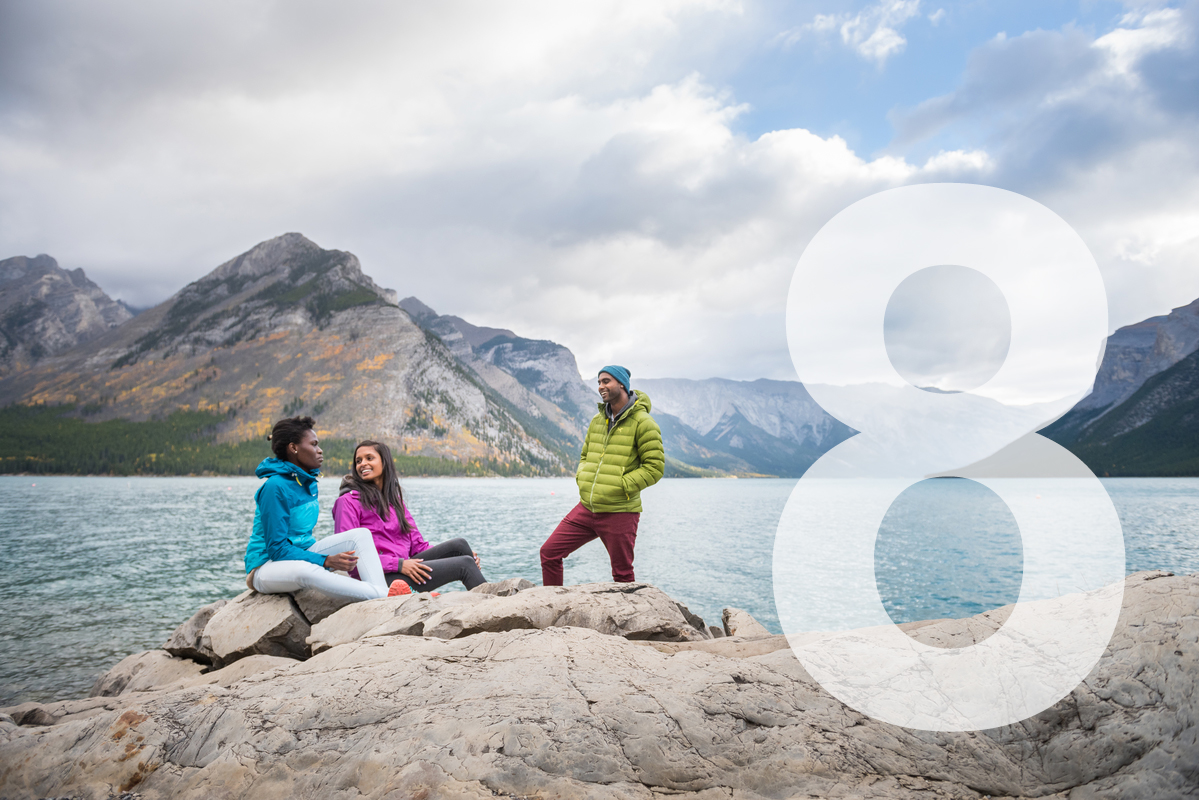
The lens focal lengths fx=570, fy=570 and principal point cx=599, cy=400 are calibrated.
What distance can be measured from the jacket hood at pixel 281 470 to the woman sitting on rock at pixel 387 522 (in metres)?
0.70

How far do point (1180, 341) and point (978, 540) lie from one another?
242 m

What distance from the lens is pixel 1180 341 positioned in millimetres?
193250

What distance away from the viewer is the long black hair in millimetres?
7777

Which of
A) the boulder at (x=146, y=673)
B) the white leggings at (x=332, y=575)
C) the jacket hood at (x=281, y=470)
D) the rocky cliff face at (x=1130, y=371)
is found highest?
the rocky cliff face at (x=1130, y=371)

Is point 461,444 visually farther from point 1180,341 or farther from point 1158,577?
point 1180,341

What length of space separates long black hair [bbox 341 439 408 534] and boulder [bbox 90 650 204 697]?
2736mm

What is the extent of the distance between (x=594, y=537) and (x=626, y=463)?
1085 millimetres

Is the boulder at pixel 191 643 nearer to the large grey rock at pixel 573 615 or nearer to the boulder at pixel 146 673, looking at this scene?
the boulder at pixel 146 673

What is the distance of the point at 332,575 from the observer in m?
6.71

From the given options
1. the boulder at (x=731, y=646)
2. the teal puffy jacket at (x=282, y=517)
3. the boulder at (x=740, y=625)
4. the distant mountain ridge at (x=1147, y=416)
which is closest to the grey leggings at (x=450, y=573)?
the teal puffy jacket at (x=282, y=517)

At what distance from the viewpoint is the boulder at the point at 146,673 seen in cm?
702

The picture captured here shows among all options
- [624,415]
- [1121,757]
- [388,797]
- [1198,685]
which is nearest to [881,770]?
[1121,757]

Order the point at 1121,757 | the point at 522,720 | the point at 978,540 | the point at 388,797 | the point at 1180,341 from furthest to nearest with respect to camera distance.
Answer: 1. the point at 1180,341
2. the point at 978,540
3. the point at 522,720
4. the point at 1121,757
5. the point at 388,797

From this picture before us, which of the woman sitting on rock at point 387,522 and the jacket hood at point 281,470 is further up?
the jacket hood at point 281,470
